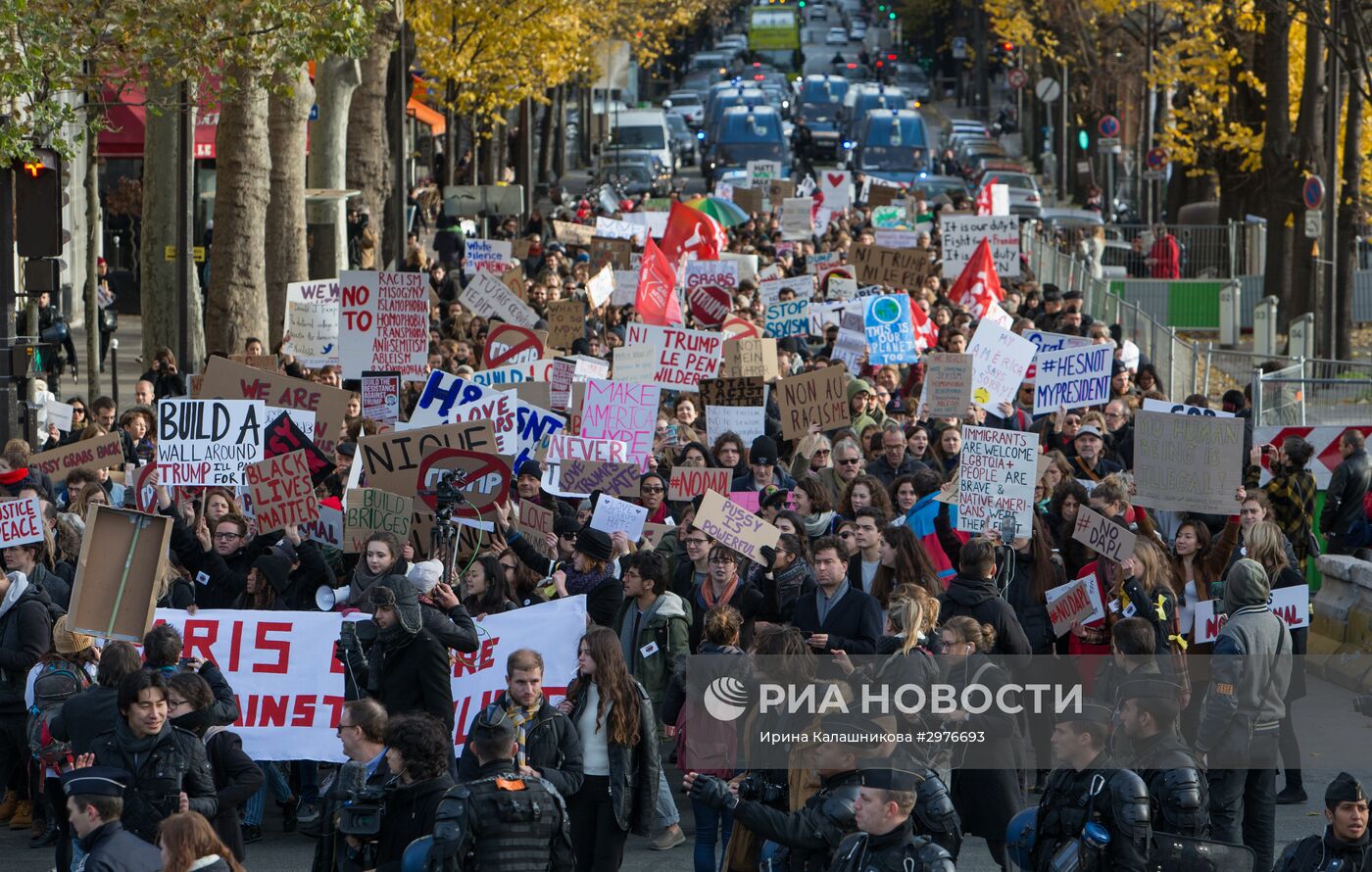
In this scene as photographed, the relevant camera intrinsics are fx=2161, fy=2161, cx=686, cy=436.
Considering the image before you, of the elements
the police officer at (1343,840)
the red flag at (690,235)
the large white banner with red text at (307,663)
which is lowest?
the large white banner with red text at (307,663)

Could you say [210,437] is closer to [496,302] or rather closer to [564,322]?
[496,302]

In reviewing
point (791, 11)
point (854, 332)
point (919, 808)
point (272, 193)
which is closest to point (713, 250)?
point (272, 193)

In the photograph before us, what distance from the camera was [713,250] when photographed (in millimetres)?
25219

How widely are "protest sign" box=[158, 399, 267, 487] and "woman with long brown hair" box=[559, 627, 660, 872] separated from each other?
14.1 feet

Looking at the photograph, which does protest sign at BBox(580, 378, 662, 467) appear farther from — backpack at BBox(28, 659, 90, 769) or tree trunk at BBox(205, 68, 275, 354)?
tree trunk at BBox(205, 68, 275, 354)

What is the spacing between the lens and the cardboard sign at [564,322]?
64.5 ft

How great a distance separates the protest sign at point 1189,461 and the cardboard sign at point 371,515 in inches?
174

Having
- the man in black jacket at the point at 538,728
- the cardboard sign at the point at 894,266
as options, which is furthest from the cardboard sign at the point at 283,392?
the cardboard sign at the point at 894,266

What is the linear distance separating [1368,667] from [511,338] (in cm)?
733

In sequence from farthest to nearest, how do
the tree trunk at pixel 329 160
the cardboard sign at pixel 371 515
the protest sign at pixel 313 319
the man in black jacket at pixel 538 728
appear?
the tree trunk at pixel 329 160 → the protest sign at pixel 313 319 → the cardboard sign at pixel 371 515 → the man in black jacket at pixel 538 728

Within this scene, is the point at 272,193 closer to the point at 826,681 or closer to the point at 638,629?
the point at 638,629

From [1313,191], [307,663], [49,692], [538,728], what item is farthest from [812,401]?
[1313,191]

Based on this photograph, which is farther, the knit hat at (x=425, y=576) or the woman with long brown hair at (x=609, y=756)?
the knit hat at (x=425, y=576)

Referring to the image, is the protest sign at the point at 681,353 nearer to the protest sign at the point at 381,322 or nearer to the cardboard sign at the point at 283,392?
the protest sign at the point at 381,322
